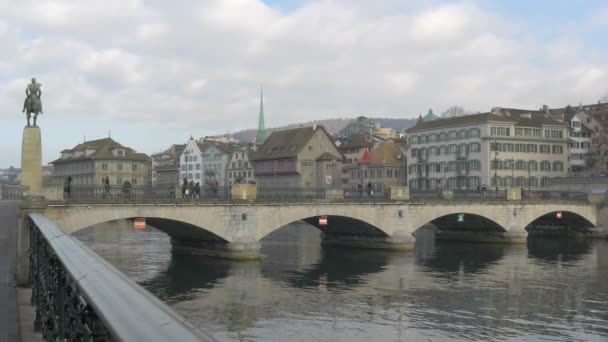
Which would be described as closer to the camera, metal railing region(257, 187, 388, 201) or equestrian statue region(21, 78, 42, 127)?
equestrian statue region(21, 78, 42, 127)

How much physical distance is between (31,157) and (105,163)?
105 m

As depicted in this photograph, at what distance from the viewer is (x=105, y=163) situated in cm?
11969

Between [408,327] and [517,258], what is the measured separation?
2446 centimetres

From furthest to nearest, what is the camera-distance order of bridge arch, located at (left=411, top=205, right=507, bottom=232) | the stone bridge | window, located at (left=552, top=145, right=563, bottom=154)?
1. window, located at (left=552, top=145, right=563, bottom=154)
2. bridge arch, located at (left=411, top=205, right=507, bottom=232)
3. the stone bridge

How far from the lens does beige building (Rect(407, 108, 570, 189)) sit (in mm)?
90188

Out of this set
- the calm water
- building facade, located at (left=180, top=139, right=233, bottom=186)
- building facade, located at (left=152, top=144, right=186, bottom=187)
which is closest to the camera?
the calm water

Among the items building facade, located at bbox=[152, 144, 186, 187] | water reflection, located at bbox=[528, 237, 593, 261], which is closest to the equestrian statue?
water reflection, located at bbox=[528, 237, 593, 261]

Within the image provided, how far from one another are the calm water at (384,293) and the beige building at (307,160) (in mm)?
57985

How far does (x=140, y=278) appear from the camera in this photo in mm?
32406

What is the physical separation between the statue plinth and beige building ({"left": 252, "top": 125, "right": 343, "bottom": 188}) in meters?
85.3

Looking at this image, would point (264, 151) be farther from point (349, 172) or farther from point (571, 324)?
point (571, 324)

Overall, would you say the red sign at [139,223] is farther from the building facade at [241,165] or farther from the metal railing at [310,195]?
the building facade at [241,165]

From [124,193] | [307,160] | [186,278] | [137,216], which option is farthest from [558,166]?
[186,278]

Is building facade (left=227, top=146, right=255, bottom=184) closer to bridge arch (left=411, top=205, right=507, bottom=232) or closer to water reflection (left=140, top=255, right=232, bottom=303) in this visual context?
bridge arch (left=411, top=205, right=507, bottom=232)
